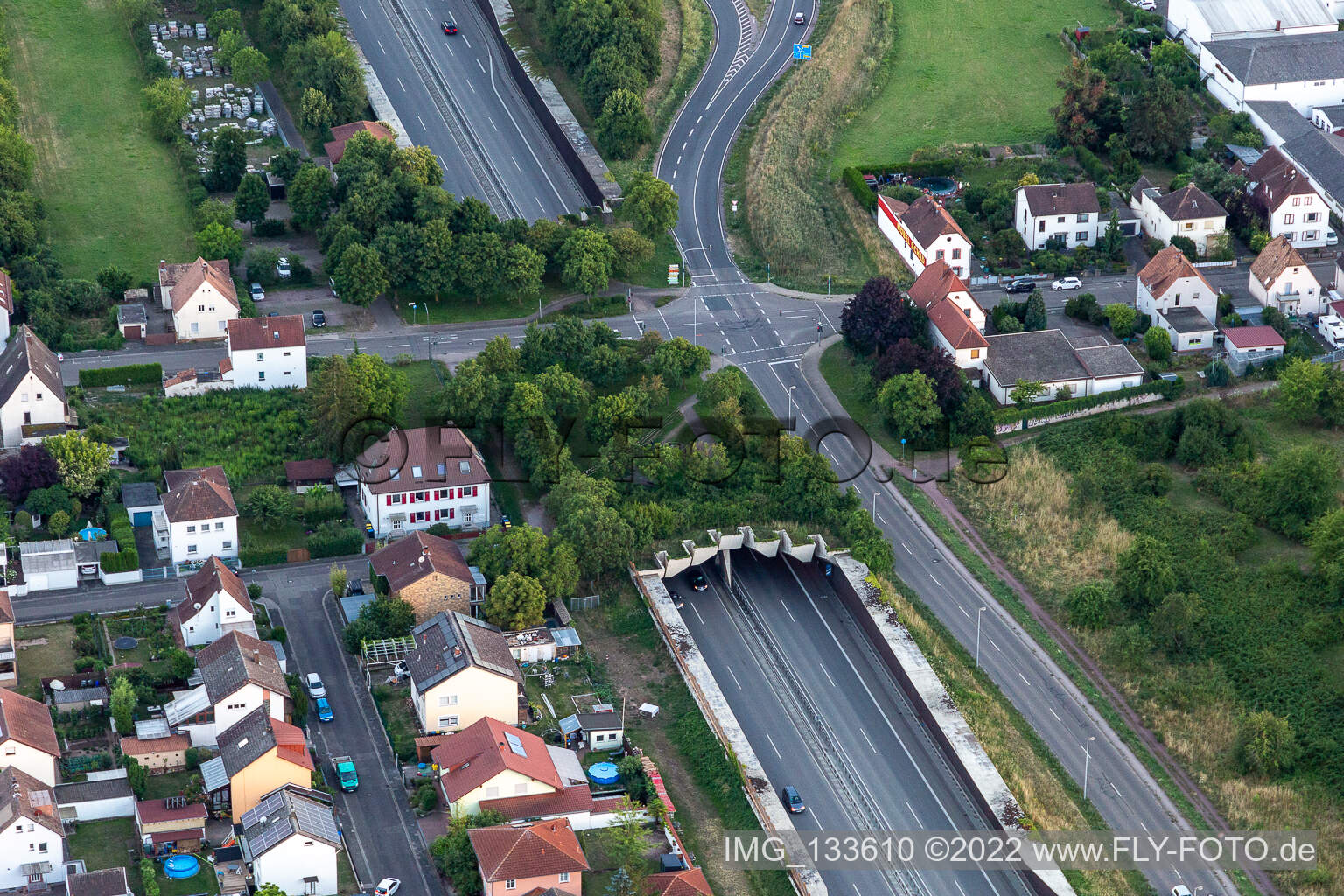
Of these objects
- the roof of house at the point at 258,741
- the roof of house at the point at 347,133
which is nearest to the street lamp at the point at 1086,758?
the roof of house at the point at 258,741

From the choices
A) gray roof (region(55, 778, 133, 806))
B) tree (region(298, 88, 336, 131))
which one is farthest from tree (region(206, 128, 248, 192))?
gray roof (region(55, 778, 133, 806))

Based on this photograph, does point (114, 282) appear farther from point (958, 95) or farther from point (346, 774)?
point (958, 95)

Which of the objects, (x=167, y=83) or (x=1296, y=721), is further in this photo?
(x=167, y=83)

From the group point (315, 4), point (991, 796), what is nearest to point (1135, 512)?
point (991, 796)

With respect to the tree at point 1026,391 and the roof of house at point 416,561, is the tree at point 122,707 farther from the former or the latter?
the tree at point 1026,391

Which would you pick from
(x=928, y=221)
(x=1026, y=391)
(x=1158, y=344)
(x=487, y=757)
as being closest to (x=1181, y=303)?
(x=1158, y=344)

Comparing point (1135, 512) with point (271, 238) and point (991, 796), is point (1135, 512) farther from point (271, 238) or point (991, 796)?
point (271, 238)
